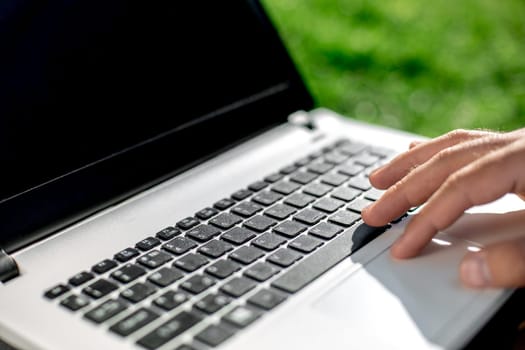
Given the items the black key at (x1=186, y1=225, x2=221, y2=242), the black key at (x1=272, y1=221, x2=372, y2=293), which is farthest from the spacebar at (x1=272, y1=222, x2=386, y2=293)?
the black key at (x1=186, y1=225, x2=221, y2=242)

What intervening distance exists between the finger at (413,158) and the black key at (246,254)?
0.18 metres

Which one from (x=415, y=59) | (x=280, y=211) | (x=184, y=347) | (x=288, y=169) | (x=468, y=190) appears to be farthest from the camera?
(x=415, y=59)

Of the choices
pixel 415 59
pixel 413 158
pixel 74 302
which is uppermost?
pixel 74 302

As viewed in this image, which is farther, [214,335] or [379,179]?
[379,179]

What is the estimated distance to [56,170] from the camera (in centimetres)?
68

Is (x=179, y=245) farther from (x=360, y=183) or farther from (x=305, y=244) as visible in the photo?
(x=360, y=183)

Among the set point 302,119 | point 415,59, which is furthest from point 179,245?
point 415,59

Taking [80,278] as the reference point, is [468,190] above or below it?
below

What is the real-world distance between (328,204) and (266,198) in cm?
7

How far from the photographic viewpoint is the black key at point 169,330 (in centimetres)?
50

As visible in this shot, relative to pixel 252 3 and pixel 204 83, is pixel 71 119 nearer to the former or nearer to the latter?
pixel 204 83

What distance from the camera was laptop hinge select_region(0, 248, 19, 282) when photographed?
0.61m

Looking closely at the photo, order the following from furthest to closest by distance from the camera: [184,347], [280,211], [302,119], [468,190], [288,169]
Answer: [302,119]
[288,169]
[280,211]
[468,190]
[184,347]

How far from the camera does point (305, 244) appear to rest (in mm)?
634
